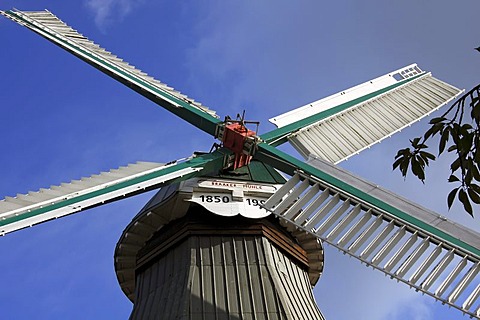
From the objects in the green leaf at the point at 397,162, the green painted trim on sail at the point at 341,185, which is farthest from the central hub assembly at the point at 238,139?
the green leaf at the point at 397,162

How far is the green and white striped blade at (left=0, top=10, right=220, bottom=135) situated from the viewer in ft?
38.1

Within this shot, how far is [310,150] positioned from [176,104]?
2.36m

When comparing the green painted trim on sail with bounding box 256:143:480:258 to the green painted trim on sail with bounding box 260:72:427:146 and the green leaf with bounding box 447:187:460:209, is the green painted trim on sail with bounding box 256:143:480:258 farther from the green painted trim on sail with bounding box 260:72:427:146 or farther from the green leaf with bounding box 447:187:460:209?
the green leaf with bounding box 447:187:460:209

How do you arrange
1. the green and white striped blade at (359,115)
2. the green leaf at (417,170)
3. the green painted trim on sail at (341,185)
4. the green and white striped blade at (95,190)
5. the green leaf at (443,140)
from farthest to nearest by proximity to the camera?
the green and white striped blade at (359,115)
the green and white striped blade at (95,190)
the green painted trim on sail at (341,185)
the green leaf at (417,170)
the green leaf at (443,140)

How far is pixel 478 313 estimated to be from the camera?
299 inches

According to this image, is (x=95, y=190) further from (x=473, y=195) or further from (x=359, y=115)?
(x=473, y=195)

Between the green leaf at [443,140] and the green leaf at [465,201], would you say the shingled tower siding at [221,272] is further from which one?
the green leaf at [443,140]

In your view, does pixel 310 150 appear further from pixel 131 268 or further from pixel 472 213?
pixel 472 213

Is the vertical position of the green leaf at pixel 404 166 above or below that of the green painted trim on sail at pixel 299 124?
below

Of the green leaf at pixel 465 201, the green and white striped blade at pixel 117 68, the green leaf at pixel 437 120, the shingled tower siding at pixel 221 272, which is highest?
the green and white striped blade at pixel 117 68

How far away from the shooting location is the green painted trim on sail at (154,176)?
8.32 metres

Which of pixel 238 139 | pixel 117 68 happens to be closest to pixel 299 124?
pixel 238 139

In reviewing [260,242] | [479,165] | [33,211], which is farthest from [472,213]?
[260,242]

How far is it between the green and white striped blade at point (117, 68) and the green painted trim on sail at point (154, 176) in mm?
780
